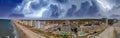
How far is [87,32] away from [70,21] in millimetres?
162

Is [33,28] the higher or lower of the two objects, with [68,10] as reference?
lower

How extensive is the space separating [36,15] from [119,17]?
0.66 metres

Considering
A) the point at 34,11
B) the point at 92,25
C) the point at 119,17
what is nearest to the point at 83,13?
the point at 92,25

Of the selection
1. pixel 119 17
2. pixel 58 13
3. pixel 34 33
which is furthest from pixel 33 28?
pixel 119 17

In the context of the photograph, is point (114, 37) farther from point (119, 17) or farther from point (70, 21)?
point (70, 21)

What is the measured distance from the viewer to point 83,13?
4.77ft

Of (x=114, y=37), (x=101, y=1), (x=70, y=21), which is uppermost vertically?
(x=101, y=1)

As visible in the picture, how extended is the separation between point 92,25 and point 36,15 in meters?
0.46

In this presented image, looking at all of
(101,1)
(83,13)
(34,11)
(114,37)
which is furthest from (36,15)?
(114,37)

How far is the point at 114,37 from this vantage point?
1444mm

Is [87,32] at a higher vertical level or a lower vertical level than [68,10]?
lower

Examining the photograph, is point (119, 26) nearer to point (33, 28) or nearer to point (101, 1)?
point (101, 1)

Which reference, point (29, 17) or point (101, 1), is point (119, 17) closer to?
point (101, 1)

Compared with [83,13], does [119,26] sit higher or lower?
lower
